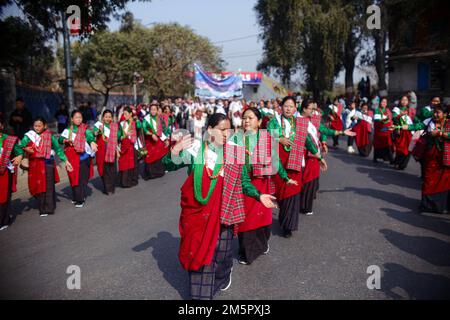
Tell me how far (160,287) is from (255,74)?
4537 centimetres

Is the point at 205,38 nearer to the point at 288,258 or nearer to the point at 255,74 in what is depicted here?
the point at 255,74

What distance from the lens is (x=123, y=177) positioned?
344 inches

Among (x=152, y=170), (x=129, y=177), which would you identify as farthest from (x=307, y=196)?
(x=152, y=170)

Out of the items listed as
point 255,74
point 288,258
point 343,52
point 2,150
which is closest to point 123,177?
point 2,150

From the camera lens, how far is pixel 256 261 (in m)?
4.45

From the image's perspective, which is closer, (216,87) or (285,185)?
(285,185)

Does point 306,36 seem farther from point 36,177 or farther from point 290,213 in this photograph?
point 290,213

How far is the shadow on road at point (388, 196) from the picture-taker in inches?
263

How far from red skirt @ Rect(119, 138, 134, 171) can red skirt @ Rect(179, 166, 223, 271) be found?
565cm

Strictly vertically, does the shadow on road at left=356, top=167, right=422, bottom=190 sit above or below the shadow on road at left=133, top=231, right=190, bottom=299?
above

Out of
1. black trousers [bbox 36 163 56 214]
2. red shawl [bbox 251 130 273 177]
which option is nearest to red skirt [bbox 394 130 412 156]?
red shawl [bbox 251 130 273 177]

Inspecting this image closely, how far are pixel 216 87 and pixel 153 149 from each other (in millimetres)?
15072

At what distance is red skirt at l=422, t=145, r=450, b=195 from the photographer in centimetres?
611

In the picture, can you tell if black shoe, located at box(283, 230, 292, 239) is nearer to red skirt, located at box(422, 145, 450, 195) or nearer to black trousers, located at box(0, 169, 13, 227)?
red skirt, located at box(422, 145, 450, 195)
